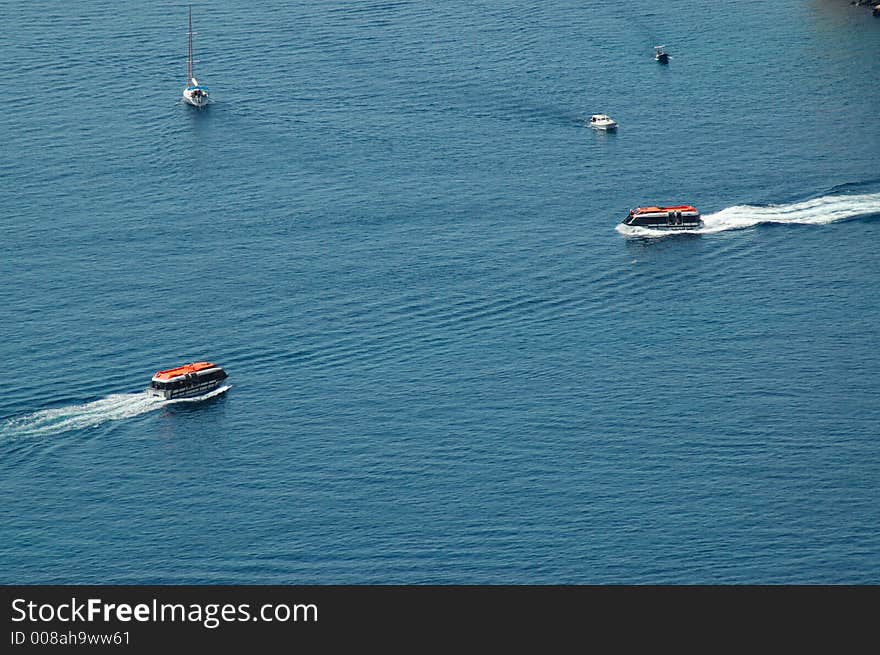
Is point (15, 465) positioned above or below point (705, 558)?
above

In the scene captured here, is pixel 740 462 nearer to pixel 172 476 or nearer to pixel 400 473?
pixel 400 473

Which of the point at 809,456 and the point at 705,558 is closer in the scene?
the point at 705,558
